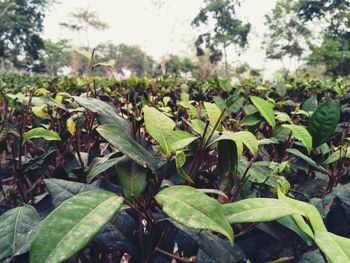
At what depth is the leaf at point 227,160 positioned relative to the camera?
2.68ft

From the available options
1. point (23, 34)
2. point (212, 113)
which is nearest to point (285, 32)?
point (23, 34)

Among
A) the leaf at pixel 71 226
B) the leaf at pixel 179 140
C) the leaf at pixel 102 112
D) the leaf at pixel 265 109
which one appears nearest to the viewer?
the leaf at pixel 71 226

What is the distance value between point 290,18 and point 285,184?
47.5m

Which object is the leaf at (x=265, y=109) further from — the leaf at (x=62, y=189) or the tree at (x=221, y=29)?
the tree at (x=221, y=29)

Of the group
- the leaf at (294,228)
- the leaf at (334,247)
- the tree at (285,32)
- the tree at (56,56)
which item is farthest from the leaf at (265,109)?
the tree at (56,56)

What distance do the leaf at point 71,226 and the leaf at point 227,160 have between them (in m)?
0.30

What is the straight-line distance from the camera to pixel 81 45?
59.3 m

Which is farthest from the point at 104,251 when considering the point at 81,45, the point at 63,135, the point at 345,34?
the point at 81,45

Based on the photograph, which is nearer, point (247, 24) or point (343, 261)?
point (343, 261)

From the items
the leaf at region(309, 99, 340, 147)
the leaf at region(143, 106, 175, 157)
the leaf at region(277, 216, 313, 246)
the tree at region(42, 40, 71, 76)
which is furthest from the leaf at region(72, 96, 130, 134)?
the tree at region(42, 40, 71, 76)

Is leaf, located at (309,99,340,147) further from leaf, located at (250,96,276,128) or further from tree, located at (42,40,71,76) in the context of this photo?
tree, located at (42,40,71,76)

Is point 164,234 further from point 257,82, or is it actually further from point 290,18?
point 290,18

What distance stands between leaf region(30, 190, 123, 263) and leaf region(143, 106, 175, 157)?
0.72ft

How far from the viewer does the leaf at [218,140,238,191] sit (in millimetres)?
815
